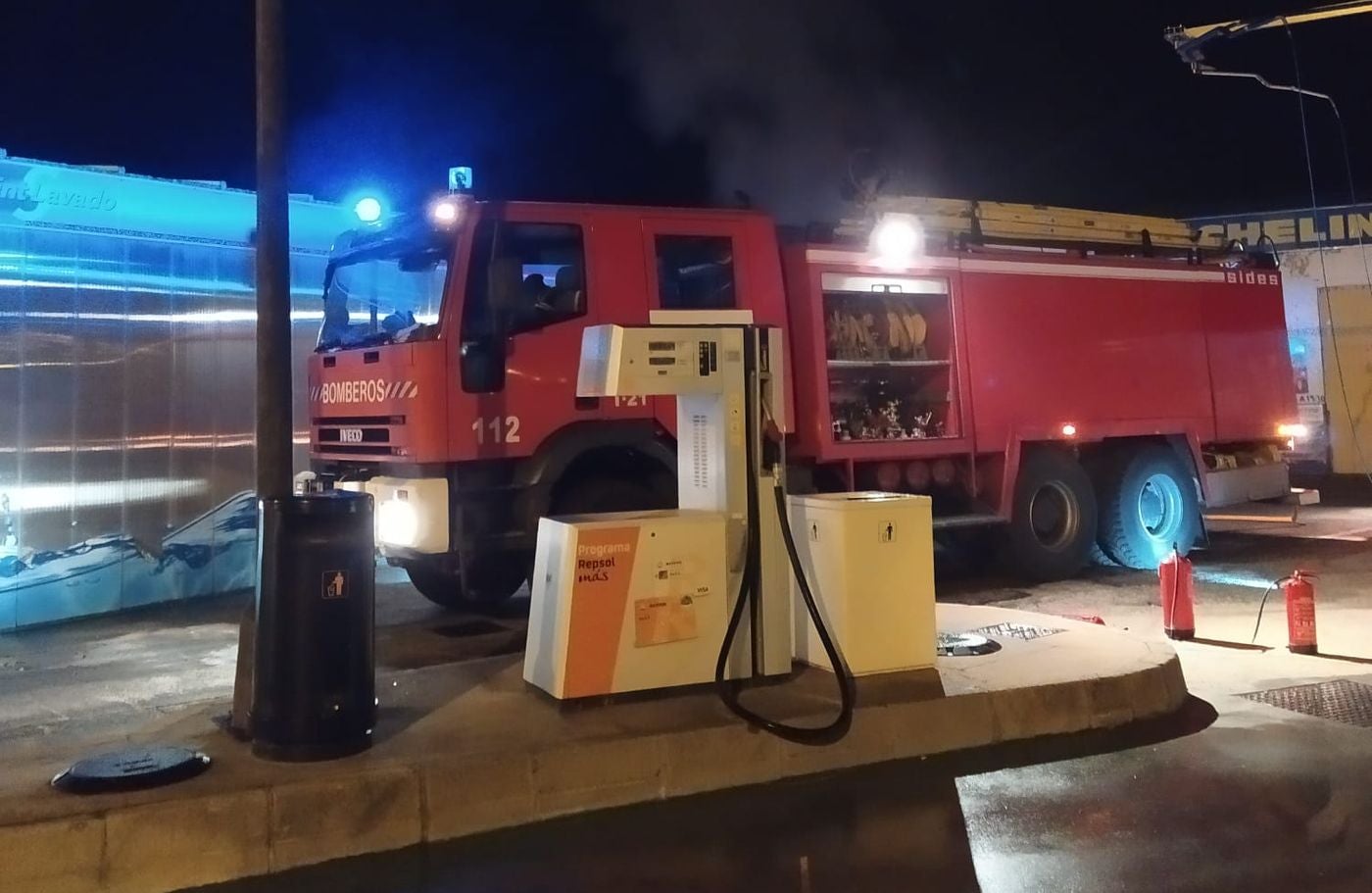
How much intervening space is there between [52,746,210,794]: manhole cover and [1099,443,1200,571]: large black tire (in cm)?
911

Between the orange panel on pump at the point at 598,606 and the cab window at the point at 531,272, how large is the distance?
2479 millimetres

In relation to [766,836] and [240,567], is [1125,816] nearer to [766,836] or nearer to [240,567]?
[766,836]

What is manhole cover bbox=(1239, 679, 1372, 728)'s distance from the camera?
22.0 feet

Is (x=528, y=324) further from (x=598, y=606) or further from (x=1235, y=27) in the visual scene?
(x=1235, y=27)

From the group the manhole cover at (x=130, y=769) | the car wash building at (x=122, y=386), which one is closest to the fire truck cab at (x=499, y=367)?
the car wash building at (x=122, y=386)

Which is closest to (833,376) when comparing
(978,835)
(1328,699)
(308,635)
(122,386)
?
(1328,699)

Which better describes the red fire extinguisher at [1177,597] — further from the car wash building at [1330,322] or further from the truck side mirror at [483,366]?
the car wash building at [1330,322]

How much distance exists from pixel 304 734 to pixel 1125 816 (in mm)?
3578

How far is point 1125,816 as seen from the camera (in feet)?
17.0

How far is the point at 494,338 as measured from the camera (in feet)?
25.9

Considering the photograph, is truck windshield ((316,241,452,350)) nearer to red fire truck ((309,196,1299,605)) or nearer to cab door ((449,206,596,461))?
red fire truck ((309,196,1299,605))

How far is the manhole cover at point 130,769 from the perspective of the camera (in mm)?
4785

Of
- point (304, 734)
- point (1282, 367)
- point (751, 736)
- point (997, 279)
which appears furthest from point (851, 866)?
point (1282, 367)

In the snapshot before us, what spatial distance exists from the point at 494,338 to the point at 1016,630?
397cm
